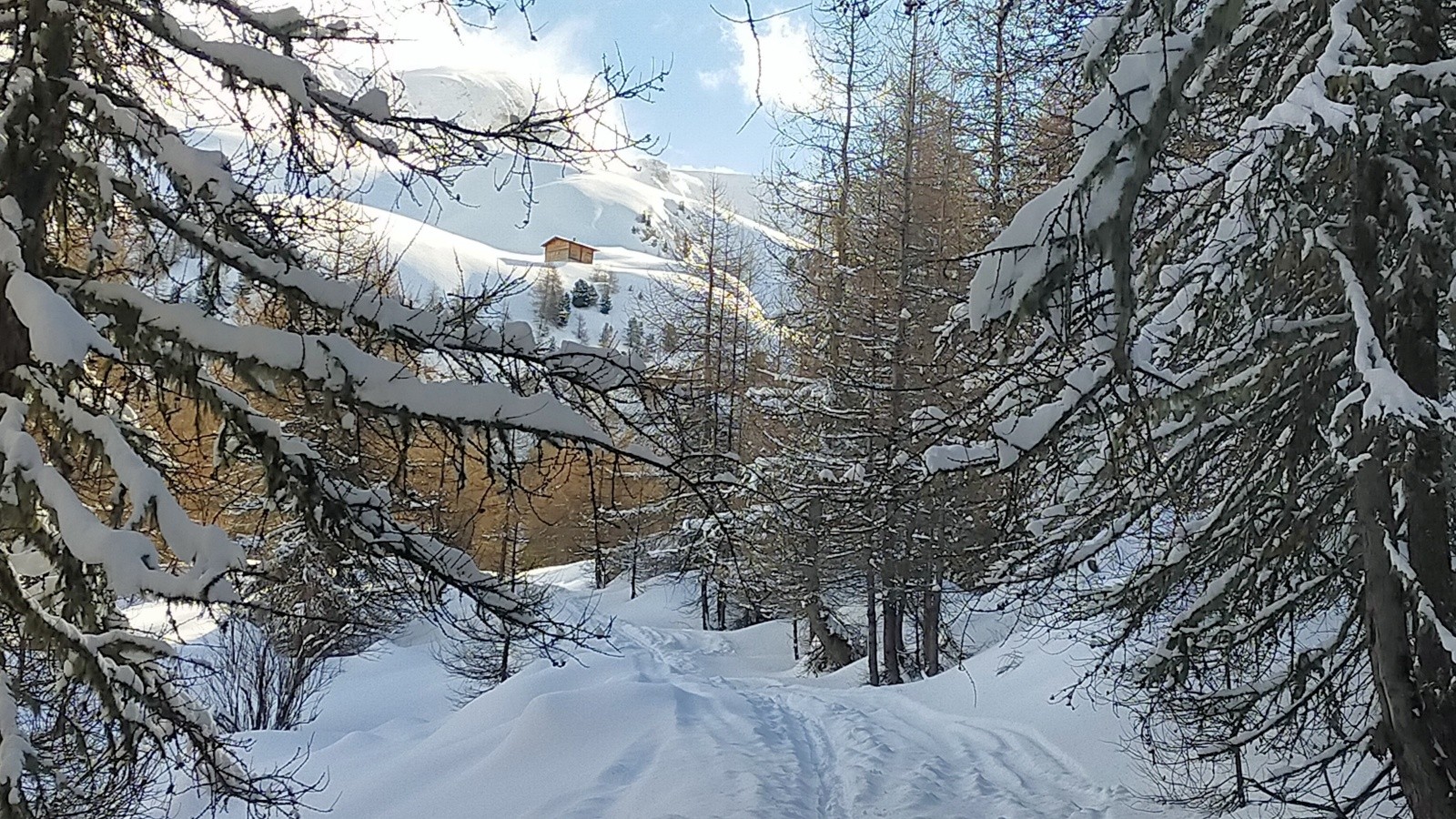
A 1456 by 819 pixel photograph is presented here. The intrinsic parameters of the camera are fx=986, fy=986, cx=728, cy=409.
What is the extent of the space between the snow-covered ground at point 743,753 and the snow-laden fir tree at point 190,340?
1727 mm

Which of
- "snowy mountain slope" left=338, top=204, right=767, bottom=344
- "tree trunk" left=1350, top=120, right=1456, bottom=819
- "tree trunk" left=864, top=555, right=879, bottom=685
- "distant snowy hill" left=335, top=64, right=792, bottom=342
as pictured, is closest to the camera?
"tree trunk" left=1350, top=120, right=1456, bottom=819

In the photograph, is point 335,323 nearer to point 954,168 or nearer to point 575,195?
point 954,168

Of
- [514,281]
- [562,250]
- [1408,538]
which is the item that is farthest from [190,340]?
[562,250]

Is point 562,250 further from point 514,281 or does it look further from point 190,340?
point 190,340

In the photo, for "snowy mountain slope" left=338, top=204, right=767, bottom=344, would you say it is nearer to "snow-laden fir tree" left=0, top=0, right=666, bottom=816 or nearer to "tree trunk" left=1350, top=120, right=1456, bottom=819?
"snow-laden fir tree" left=0, top=0, right=666, bottom=816

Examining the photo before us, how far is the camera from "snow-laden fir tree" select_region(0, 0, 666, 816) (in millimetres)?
3391

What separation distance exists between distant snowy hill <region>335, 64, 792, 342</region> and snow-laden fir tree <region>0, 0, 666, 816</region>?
0.77 ft

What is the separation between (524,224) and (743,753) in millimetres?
5845

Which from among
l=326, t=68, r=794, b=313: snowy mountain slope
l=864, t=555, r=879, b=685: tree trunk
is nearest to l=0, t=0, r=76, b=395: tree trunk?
l=326, t=68, r=794, b=313: snowy mountain slope

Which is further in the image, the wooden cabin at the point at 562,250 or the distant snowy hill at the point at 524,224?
the wooden cabin at the point at 562,250

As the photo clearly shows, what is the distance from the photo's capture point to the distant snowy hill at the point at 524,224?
4512 mm

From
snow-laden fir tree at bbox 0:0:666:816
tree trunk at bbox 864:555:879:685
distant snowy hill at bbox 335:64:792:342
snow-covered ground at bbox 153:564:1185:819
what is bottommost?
snow-covered ground at bbox 153:564:1185:819

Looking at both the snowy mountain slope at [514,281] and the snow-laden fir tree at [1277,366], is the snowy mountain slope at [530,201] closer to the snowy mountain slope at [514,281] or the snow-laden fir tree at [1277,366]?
the snowy mountain slope at [514,281]

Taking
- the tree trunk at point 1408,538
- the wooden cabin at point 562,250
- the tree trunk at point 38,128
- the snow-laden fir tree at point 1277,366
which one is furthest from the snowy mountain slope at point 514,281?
the tree trunk at point 1408,538
